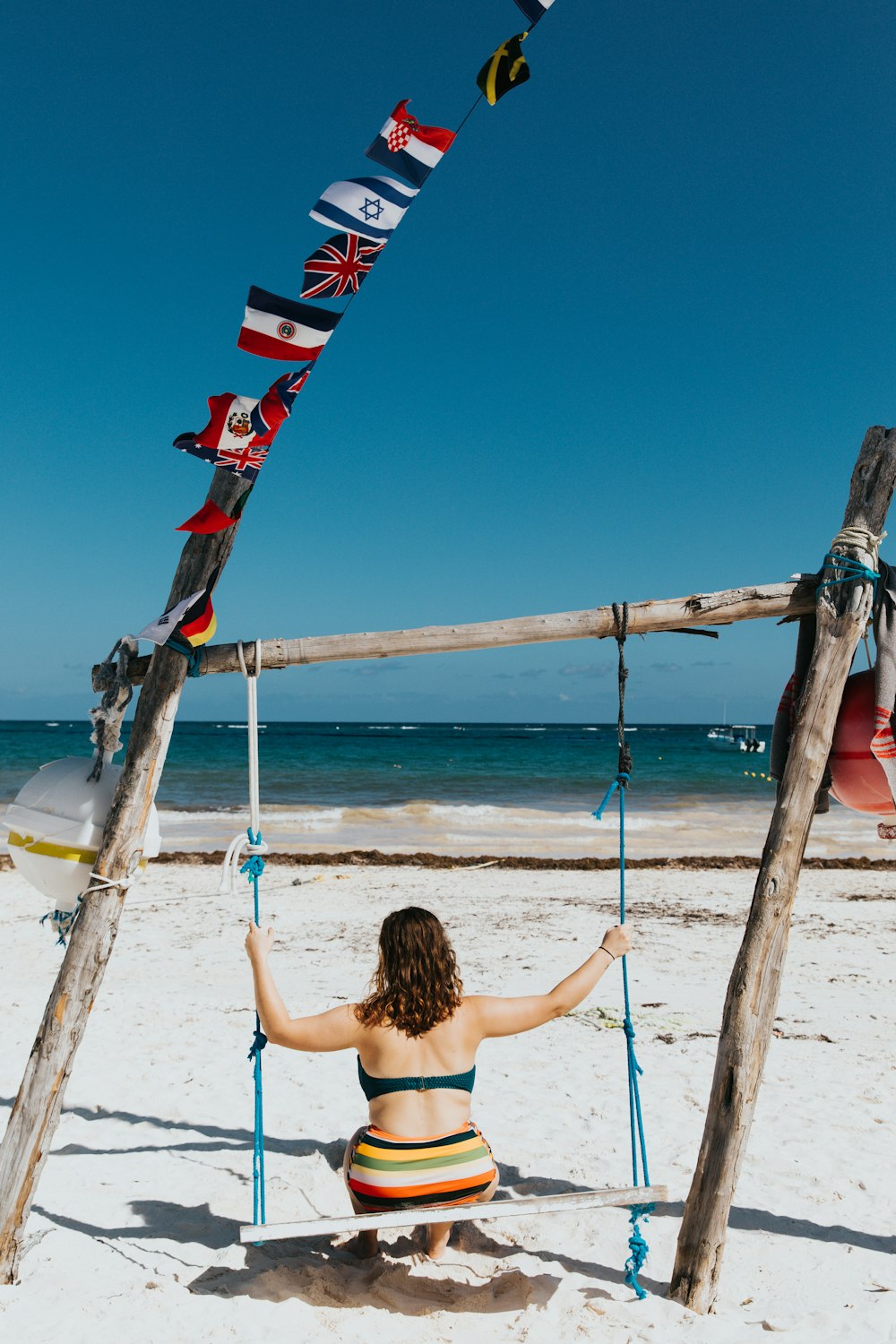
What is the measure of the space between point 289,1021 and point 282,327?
7.12ft

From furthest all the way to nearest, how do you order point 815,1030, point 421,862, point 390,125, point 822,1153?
1. point 421,862
2. point 815,1030
3. point 822,1153
4. point 390,125

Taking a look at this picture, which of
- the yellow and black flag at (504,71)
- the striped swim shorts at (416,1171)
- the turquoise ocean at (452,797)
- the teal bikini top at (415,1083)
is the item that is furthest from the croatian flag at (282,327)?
the turquoise ocean at (452,797)

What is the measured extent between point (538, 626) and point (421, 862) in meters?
9.91

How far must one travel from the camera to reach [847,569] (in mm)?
2898

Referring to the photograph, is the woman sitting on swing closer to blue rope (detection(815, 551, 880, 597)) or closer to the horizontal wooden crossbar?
the horizontal wooden crossbar

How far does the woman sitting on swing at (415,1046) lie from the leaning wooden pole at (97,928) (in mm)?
609

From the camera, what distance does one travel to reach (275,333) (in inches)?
111

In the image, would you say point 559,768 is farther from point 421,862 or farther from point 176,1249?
point 176,1249

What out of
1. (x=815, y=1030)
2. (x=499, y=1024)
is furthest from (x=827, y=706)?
(x=815, y=1030)

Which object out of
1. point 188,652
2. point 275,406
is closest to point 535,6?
point 275,406

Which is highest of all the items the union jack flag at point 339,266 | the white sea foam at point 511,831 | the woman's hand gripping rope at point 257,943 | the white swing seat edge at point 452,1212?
the union jack flag at point 339,266

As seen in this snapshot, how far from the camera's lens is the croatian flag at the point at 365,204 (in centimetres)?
270

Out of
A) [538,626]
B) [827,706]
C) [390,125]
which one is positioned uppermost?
[390,125]

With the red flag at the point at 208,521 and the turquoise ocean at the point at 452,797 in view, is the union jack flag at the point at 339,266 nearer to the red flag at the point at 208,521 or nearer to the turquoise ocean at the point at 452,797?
the red flag at the point at 208,521
